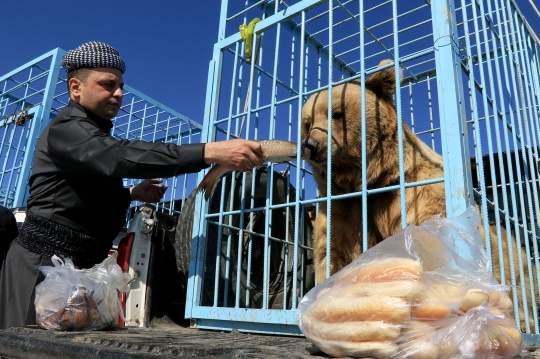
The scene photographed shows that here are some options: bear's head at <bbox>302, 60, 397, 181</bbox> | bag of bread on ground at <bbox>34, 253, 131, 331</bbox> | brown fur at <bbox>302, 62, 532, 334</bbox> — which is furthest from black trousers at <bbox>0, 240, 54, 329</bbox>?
bear's head at <bbox>302, 60, 397, 181</bbox>

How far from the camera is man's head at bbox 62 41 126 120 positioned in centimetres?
254

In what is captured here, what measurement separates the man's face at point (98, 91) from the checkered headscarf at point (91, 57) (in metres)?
0.04

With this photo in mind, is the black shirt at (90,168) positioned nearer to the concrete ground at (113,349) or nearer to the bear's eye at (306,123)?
the concrete ground at (113,349)

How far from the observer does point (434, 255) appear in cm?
136

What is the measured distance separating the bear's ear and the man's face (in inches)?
71.4

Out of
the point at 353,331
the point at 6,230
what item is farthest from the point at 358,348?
the point at 6,230

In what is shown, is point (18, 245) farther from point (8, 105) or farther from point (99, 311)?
point (8, 105)

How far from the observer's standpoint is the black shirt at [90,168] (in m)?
2.06

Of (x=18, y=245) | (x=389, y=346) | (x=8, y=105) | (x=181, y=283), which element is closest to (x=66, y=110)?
(x=18, y=245)

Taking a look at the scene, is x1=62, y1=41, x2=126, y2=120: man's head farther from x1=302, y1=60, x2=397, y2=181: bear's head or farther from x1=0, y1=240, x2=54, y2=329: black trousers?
x1=302, y1=60, x2=397, y2=181: bear's head

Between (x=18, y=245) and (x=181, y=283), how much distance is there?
4.41 feet

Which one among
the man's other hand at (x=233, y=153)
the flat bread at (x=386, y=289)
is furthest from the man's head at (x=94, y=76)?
the flat bread at (x=386, y=289)

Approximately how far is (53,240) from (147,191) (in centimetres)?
95

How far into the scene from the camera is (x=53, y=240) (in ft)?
7.64
